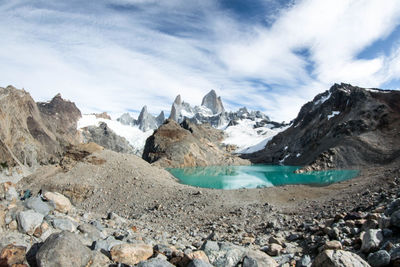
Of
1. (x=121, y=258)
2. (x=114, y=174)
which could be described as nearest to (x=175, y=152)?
(x=114, y=174)

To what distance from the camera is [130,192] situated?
23750 millimetres

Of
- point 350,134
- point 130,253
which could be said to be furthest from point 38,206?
point 350,134

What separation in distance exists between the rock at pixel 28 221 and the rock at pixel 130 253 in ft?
7.45

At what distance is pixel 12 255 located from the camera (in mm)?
4871

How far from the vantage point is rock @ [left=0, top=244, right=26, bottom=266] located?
4.78 meters

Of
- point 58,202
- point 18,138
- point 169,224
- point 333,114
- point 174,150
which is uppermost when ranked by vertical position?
point 333,114

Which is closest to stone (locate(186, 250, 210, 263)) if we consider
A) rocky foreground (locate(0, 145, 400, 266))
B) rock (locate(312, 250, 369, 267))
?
rocky foreground (locate(0, 145, 400, 266))

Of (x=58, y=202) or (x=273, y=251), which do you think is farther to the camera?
(x=58, y=202)

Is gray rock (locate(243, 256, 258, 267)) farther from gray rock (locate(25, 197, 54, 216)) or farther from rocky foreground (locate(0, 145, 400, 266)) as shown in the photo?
gray rock (locate(25, 197, 54, 216))

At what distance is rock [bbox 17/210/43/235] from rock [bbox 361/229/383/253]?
8.49 meters

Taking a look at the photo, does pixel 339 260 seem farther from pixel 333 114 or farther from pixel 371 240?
pixel 333 114

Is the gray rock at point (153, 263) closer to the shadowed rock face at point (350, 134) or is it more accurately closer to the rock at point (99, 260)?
the rock at point (99, 260)

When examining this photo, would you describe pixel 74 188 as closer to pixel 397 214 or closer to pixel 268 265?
pixel 268 265

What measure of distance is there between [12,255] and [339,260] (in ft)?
21.5
